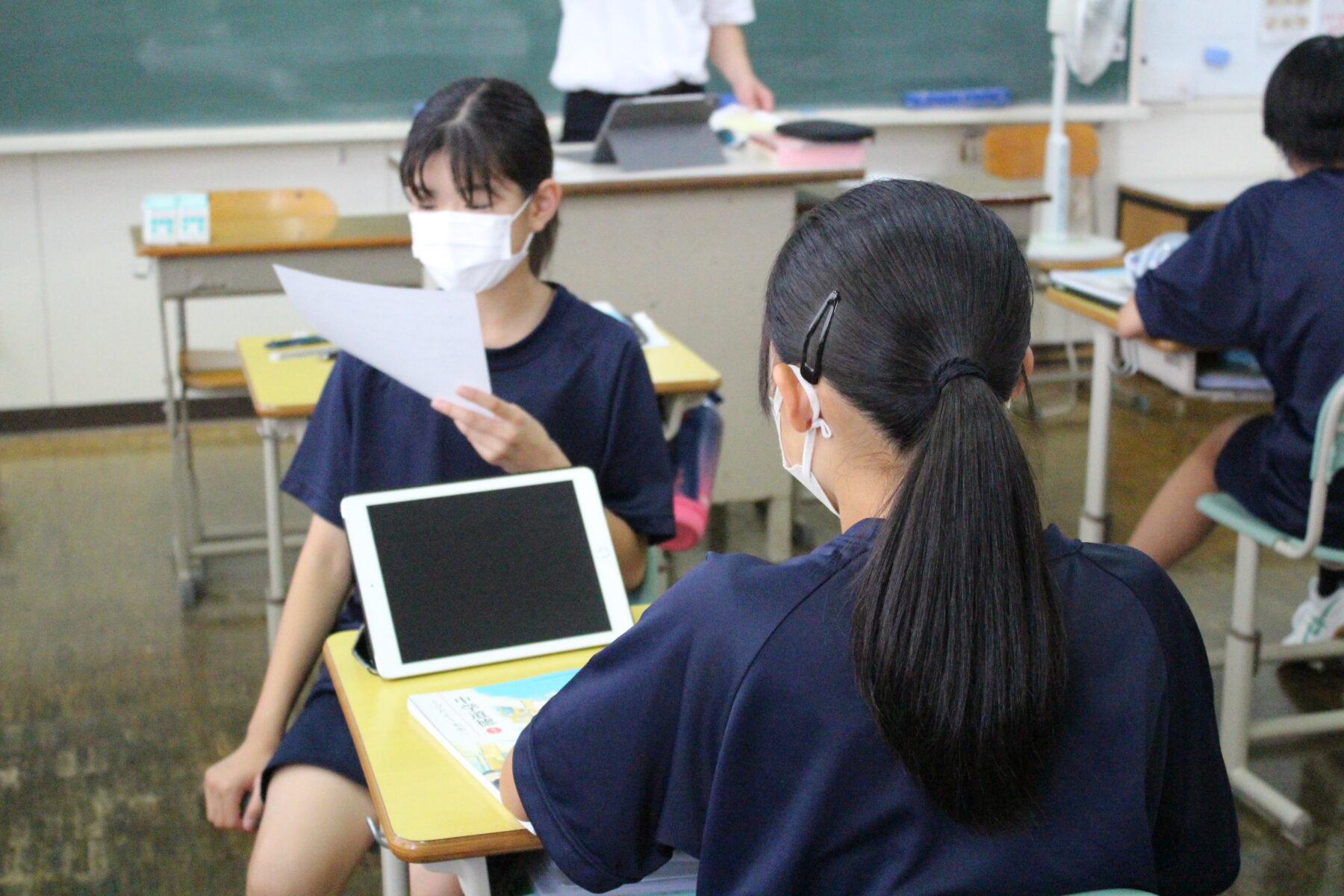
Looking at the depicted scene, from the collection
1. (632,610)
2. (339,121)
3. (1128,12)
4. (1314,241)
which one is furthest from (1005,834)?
(1128,12)

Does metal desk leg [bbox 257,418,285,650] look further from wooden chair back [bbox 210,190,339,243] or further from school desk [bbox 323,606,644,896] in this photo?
school desk [bbox 323,606,644,896]

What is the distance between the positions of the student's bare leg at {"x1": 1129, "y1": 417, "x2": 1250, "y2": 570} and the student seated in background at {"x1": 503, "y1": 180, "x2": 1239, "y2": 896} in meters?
1.82

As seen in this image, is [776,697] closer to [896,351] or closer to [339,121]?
[896,351]

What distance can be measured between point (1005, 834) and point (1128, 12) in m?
4.74

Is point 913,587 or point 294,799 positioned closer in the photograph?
point 913,587

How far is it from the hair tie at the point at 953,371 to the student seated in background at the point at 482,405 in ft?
2.53

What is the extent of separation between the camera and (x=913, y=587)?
0.85 metres

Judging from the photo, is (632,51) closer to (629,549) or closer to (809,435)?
(629,549)

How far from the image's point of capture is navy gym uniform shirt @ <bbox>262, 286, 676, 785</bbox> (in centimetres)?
171

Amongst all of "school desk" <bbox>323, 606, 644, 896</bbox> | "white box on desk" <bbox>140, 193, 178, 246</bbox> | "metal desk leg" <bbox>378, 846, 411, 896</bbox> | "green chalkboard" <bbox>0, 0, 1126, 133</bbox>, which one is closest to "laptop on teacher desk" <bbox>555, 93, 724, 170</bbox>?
"white box on desk" <bbox>140, 193, 178, 246</bbox>

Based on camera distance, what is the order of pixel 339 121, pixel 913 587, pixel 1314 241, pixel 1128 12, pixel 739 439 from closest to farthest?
pixel 913 587
pixel 1314 241
pixel 739 439
pixel 339 121
pixel 1128 12

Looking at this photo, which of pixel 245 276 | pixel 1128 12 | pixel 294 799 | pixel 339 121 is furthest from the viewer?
pixel 1128 12

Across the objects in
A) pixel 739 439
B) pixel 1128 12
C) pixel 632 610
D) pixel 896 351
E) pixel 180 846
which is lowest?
pixel 180 846

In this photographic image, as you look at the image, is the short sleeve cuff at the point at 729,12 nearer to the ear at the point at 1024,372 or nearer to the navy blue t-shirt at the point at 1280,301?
the navy blue t-shirt at the point at 1280,301
